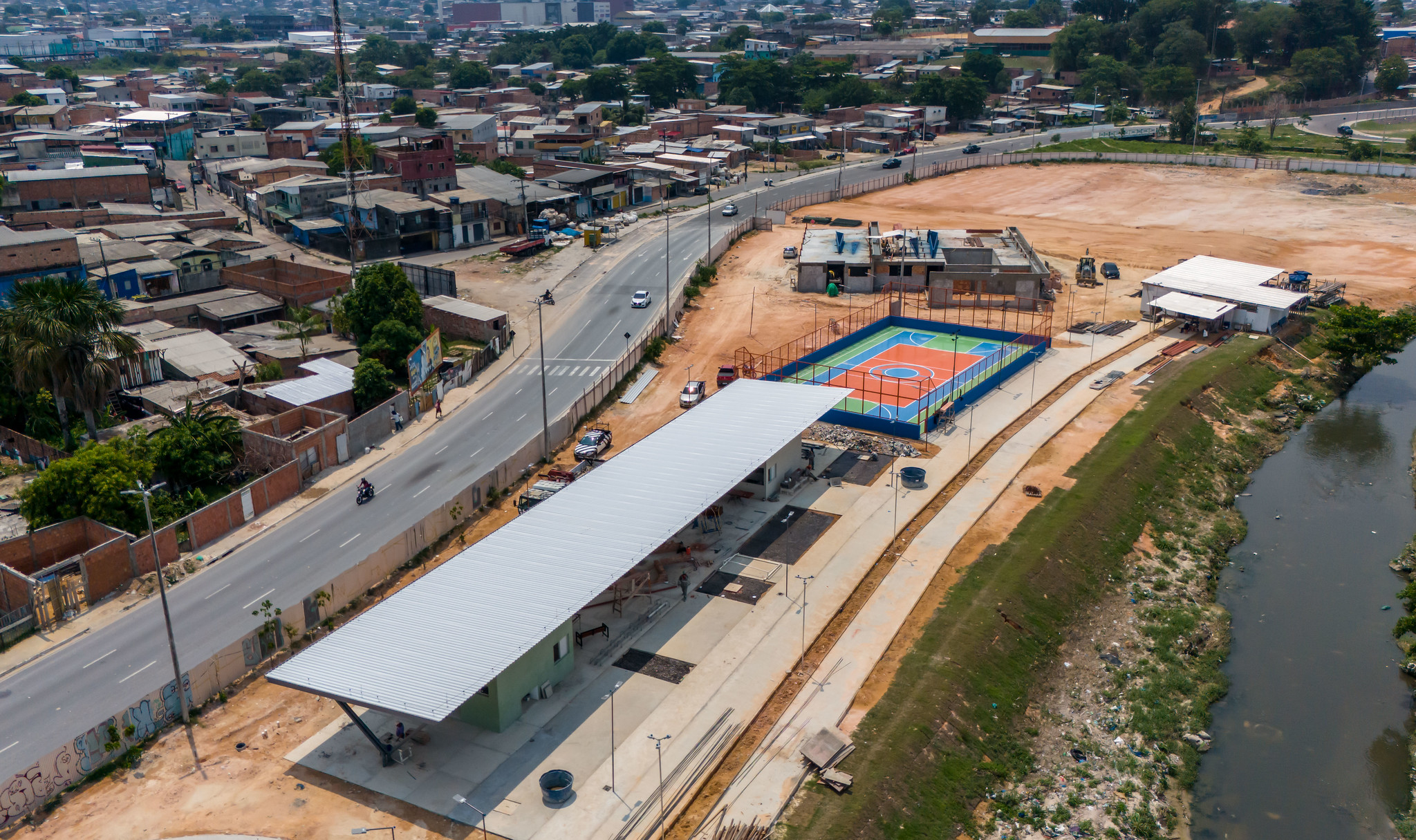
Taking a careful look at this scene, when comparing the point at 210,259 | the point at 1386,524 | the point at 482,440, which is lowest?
the point at 1386,524

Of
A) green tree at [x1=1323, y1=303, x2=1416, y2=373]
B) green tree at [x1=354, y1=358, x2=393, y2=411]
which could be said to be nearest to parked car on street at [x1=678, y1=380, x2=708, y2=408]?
green tree at [x1=354, y1=358, x2=393, y2=411]

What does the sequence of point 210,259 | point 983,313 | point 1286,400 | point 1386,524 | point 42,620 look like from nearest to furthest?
point 42,620, point 1386,524, point 1286,400, point 983,313, point 210,259

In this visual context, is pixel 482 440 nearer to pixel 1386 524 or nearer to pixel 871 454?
pixel 871 454

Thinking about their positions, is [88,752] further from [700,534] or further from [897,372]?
[897,372]

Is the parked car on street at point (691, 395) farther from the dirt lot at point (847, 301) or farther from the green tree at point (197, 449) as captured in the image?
the green tree at point (197, 449)

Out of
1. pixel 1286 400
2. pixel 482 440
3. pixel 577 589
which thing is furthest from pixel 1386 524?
pixel 482 440

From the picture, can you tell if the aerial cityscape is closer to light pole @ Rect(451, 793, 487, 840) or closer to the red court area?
light pole @ Rect(451, 793, 487, 840)

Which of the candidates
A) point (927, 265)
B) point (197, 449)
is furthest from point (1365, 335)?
point (197, 449)
